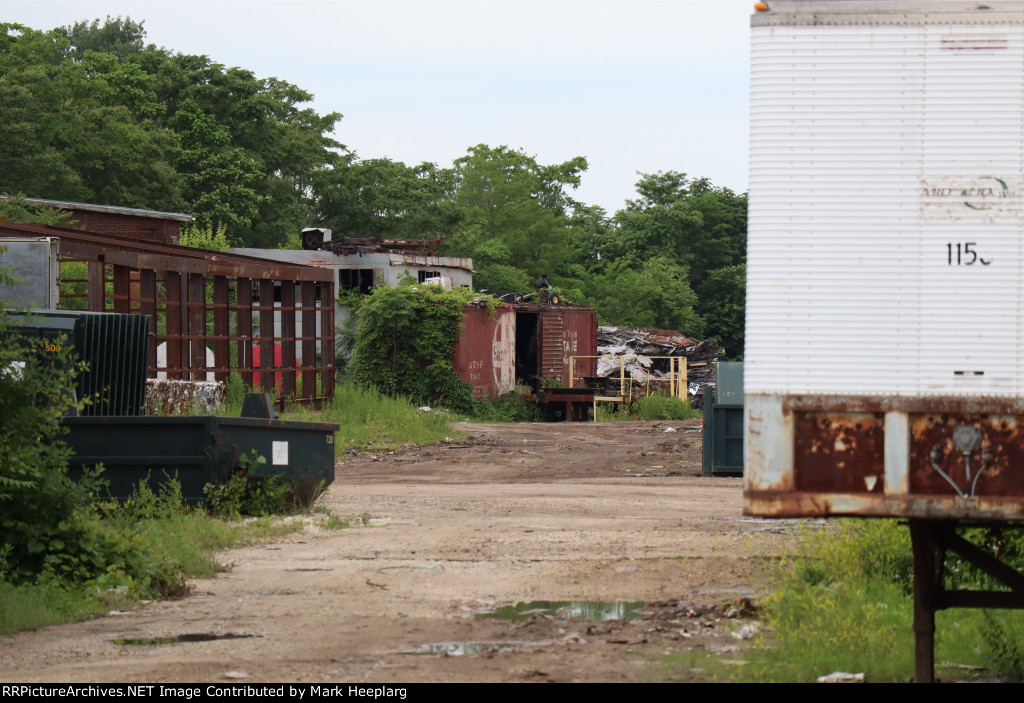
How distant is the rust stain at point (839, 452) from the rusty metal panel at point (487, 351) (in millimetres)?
27323

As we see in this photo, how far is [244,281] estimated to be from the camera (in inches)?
1026

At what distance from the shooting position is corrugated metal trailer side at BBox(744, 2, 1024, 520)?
16.9 feet

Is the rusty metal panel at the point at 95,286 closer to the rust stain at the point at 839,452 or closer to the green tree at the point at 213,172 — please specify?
the rust stain at the point at 839,452

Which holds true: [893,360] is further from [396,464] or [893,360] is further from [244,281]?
[244,281]

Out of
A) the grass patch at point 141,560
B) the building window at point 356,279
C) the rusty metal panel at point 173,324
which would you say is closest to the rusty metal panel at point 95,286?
the rusty metal panel at point 173,324

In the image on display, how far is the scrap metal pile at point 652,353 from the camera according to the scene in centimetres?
4212

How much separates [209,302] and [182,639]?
18.8 meters

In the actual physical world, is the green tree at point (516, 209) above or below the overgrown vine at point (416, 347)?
above

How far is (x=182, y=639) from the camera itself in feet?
24.7

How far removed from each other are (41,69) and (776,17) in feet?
146

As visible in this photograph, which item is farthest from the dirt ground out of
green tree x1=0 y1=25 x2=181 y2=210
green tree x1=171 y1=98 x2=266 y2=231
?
green tree x1=171 y1=98 x2=266 y2=231

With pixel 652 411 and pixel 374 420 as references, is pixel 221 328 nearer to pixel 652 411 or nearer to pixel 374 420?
pixel 374 420
